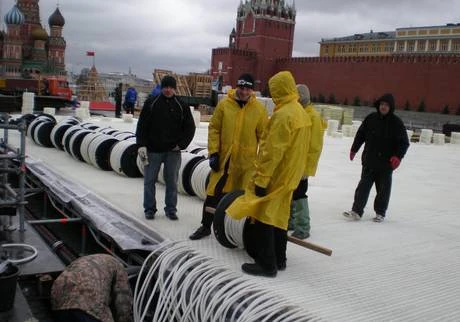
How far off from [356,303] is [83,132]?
6.22 m

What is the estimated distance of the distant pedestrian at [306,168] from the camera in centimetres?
457

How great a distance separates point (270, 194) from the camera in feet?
11.6

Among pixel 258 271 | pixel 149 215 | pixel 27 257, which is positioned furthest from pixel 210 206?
pixel 27 257

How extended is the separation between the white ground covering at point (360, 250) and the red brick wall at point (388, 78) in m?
31.6

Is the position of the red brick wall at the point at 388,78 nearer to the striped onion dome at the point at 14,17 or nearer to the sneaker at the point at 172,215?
the striped onion dome at the point at 14,17

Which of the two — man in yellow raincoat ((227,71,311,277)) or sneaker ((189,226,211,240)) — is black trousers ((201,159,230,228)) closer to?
sneaker ((189,226,211,240))

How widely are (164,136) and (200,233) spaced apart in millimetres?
1047

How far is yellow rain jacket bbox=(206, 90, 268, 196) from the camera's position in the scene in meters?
4.48

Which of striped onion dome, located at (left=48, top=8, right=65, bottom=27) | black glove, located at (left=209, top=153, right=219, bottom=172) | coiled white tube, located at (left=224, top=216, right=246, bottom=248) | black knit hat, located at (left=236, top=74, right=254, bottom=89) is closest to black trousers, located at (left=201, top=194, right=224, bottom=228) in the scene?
black glove, located at (left=209, top=153, right=219, bottom=172)

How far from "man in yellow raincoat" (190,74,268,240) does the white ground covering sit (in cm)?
46

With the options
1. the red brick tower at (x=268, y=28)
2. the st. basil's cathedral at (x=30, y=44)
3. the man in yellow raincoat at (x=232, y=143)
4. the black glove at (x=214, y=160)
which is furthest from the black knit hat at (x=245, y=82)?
the st. basil's cathedral at (x=30, y=44)

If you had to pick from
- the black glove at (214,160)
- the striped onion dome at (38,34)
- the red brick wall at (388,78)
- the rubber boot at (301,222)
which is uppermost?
the striped onion dome at (38,34)

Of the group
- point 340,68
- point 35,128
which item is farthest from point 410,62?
point 35,128

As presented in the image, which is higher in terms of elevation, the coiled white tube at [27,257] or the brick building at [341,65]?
the brick building at [341,65]
